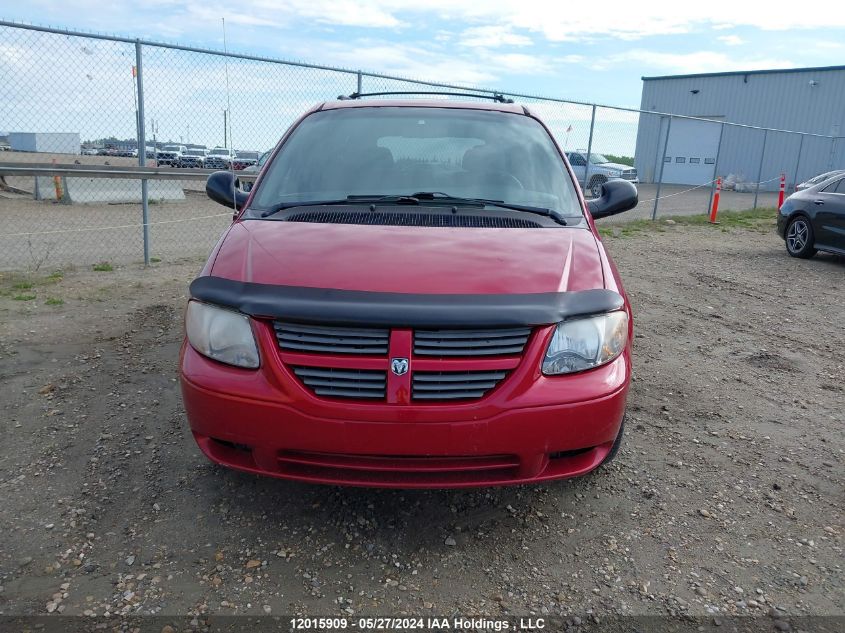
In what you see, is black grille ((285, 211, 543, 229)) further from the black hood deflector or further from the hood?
the black hood deflector

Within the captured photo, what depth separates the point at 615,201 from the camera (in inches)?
142

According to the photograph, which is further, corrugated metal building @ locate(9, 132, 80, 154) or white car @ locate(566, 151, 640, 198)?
white car @ locate(566, 151, 640, 198)

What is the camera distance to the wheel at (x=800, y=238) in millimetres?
9677

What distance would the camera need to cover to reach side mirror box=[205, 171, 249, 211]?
3.62 metres

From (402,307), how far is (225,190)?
1.88 m

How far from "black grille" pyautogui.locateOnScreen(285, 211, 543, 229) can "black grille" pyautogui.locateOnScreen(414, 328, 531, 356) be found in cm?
80

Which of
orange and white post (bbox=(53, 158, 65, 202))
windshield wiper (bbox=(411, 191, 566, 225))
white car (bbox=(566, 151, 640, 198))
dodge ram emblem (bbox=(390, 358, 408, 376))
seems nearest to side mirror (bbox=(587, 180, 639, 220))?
windshield wiper (bbox=(411, 191, 566, 225))

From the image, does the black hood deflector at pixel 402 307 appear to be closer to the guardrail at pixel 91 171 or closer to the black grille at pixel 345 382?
the black grille at pixel 345 382

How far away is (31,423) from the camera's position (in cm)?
344

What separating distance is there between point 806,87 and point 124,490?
113 ft

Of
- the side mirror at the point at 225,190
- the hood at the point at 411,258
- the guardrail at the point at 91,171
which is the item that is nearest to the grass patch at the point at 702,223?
the guardrail at the point at 91,171

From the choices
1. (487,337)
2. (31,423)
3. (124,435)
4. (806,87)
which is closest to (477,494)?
(487,337)

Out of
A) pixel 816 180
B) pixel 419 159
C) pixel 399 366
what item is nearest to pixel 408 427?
pixel 399 366

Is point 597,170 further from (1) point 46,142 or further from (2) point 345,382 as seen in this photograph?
(2) point 345,382
